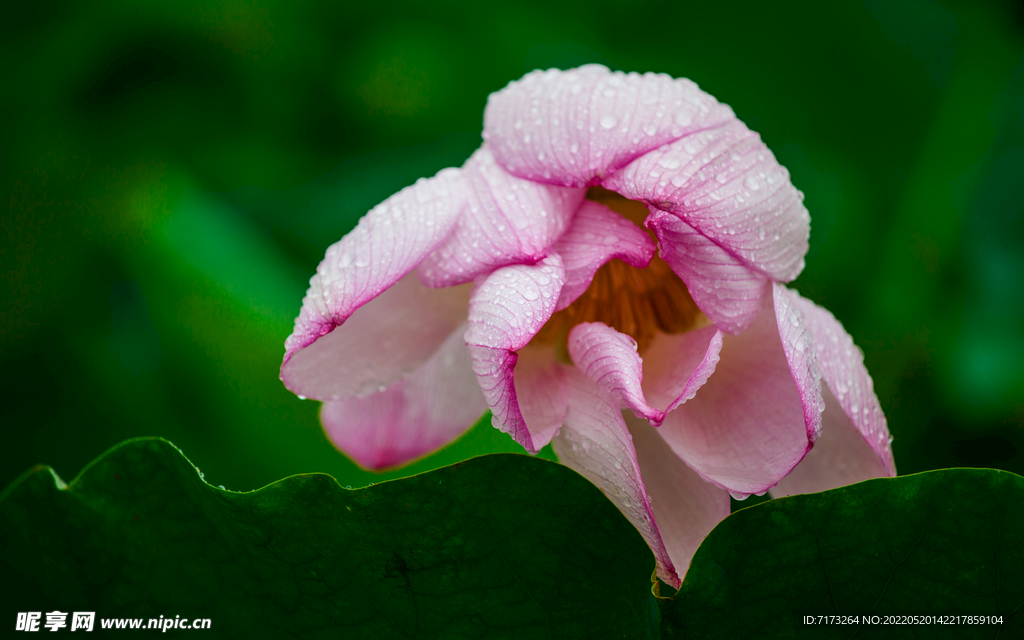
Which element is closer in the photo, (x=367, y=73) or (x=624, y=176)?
(x=624, y=176)

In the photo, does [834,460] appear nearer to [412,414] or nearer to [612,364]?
[612,364]

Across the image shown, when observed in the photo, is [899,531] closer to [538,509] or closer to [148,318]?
[538,509]

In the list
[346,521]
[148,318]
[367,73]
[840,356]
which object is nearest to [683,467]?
[840,356]

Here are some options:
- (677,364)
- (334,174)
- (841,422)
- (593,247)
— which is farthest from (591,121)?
(334,174)

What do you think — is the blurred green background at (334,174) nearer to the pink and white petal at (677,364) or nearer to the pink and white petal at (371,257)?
the pink and white petal at (677,364)

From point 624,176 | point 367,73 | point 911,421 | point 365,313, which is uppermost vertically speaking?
point 367,73

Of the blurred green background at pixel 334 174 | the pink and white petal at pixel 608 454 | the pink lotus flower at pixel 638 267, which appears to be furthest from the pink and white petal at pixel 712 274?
the blurred green background at pixel 334 174
